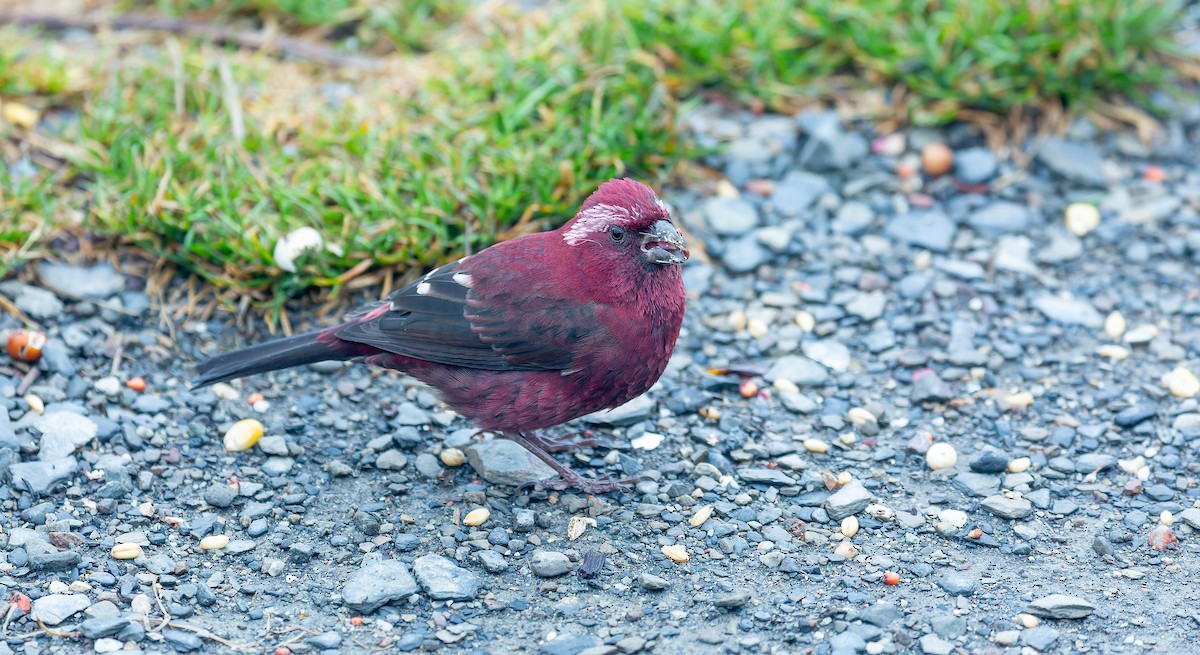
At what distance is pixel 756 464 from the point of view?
13.9 ft

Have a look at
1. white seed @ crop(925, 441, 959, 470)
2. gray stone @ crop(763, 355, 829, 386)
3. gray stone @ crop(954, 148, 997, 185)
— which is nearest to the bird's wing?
gray stone @ crop(763, 355, 829, 386)

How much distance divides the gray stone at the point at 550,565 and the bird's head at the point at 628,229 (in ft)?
3.20

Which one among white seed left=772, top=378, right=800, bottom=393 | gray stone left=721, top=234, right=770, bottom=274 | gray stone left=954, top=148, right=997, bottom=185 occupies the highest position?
gray stone left=954, top=148, right=997, bottom=185

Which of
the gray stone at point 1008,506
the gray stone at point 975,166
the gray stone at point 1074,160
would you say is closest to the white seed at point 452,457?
the gray stone at point 1008,506

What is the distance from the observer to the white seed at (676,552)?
3.76 metres

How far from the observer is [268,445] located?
13.9 ft

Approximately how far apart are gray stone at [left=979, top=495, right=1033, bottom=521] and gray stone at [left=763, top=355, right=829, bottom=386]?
88 cm

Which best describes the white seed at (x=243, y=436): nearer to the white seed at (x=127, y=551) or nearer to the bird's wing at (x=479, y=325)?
the bird's wing at (x=479, y=325)

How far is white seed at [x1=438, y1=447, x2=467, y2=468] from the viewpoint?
170 inches

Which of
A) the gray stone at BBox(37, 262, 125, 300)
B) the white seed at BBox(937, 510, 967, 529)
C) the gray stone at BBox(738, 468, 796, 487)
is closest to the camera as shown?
the white seed at BBox(937, 510, 967, 529)

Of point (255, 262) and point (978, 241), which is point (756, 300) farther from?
point (255, 262)

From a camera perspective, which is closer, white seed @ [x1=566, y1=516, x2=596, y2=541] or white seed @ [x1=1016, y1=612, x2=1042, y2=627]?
white seed @ [x1=1016, y1=612, x2=1042, y2=627]

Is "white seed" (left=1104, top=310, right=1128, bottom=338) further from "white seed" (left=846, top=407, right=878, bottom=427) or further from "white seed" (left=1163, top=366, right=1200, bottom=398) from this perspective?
"white seed" (left=846, top=407, right=878, bottom=427)

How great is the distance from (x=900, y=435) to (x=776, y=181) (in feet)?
5.42
